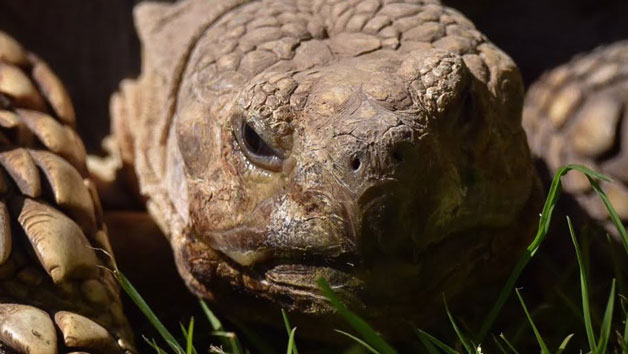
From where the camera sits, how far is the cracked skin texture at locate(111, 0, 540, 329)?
1.46 m

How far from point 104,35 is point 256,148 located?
134 centimetres

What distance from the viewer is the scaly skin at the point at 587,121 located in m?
2.32

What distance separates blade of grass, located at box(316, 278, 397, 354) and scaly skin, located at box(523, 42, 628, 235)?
0.94 metres

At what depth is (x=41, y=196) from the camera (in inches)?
68.1

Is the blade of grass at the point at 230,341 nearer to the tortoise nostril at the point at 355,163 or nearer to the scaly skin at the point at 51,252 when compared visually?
the scaly skin at the point at 51,252

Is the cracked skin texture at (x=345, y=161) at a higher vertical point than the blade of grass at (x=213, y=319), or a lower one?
higher

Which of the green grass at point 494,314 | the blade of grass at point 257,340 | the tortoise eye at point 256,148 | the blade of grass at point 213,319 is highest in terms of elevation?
the tortoise eye at point 256,148

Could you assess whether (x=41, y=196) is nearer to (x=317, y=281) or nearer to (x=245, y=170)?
(x=245, y=170)

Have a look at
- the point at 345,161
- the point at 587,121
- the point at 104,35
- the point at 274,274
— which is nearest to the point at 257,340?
the point at 274,274

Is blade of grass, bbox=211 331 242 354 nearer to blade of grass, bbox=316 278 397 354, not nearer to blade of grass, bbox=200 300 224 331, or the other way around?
blade of grass, bbox=200 300 224 331

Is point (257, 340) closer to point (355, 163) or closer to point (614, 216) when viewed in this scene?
point (355, 163)

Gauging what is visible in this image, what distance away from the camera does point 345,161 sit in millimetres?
1440

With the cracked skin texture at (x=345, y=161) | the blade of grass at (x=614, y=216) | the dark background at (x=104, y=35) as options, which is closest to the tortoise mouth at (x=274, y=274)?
the cracked skin texture at (x=345, y=161)

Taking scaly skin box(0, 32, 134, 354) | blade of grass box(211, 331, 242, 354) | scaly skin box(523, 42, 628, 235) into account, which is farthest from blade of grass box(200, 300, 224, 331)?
scaly skin box(523, 42, 628, 235)
